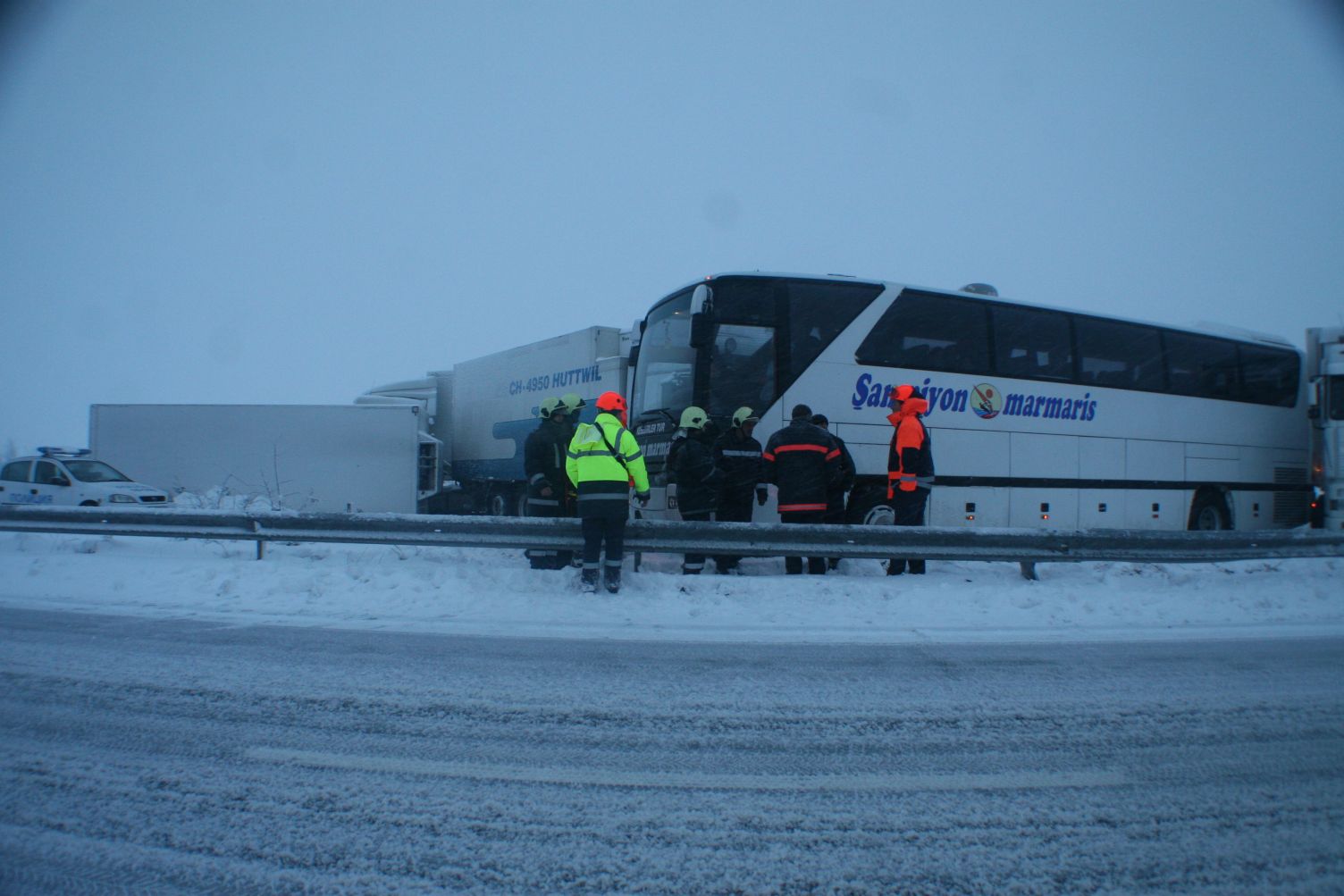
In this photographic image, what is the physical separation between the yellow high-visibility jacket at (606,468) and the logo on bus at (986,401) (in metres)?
5.30

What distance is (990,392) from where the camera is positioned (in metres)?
9.62

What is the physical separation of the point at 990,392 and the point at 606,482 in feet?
19.6

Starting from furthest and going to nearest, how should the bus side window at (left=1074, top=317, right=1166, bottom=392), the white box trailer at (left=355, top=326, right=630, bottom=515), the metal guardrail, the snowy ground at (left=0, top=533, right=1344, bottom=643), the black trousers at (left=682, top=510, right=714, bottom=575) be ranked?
the white box trailer at (left=355, top=326, right=630, bottom=515), the bus side window at (left=1074, top=317, right=1166, bottom=392), the black trousers at (left=682, top=510, right=714, bottom=575), the metal guardrail, the snowy ground at (left=0, top=533, right=1344, bottom=643)

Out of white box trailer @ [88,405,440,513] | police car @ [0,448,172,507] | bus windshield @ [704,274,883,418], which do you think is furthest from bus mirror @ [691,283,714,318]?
police car @ [0,448,172,507]

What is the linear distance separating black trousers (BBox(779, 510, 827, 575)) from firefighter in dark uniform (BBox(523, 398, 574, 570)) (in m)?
2.41

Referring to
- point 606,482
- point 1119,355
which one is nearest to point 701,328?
point 606,482

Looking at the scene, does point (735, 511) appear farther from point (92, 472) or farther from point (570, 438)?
point (92, 472)

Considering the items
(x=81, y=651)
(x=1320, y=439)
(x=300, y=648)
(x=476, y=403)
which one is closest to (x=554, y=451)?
(x=300, y=648)

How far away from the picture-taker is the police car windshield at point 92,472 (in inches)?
546

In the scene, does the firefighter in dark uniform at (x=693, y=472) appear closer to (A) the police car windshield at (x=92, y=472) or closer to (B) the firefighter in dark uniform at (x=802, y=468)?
(B) the firefighter in dark uniform at (x=802, y=468)

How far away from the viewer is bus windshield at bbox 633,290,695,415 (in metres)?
8.77

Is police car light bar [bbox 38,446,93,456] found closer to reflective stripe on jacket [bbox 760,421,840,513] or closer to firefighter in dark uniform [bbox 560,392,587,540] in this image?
firefighter in dark uniform [bbox 560,392,587,540]

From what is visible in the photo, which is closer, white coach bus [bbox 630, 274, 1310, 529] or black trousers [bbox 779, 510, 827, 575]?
black trousers [bbox 779, 510, 827, 575]

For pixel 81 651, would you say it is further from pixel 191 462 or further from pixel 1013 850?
pixel 191 462
